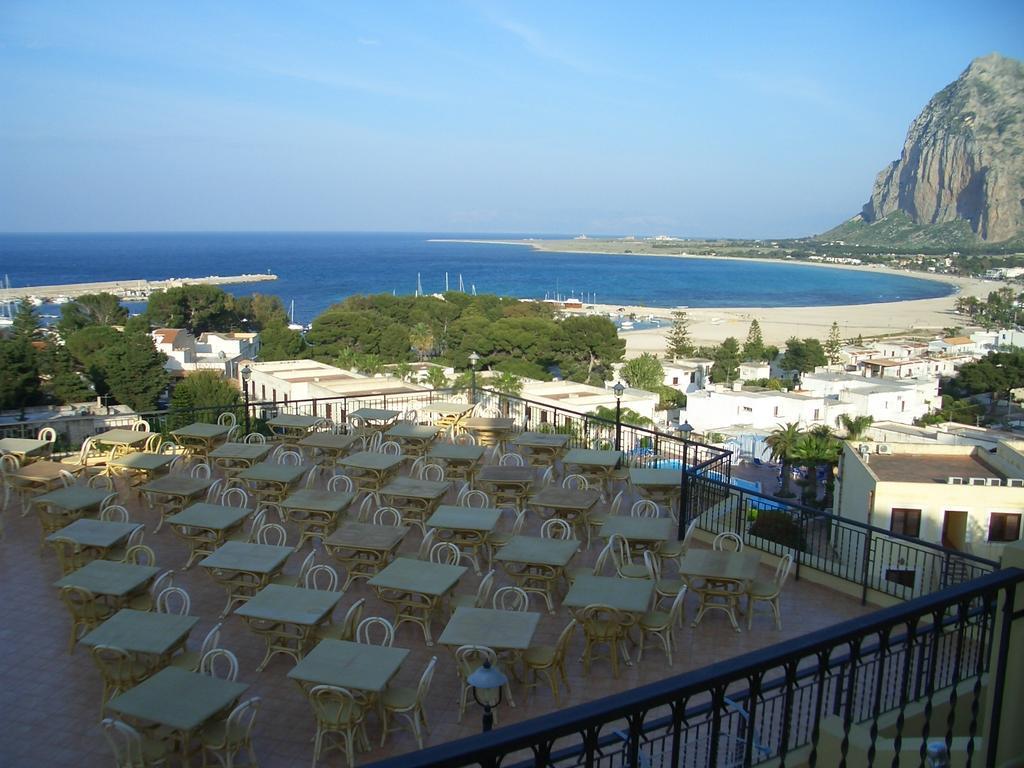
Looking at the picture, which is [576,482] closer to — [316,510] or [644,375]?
[316,510]

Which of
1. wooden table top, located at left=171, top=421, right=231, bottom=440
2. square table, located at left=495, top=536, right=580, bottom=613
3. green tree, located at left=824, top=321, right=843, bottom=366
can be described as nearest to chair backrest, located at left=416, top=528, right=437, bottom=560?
square table, located at left=495, top=536, right=580, bottom=613

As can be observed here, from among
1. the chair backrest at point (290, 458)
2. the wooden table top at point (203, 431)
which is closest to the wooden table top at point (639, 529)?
the chair backrest at point (290, 458)

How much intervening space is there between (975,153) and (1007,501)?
704 ft

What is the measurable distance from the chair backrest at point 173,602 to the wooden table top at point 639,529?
12.4ft

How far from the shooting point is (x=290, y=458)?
1135cm

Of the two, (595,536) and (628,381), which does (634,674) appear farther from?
(628,381)

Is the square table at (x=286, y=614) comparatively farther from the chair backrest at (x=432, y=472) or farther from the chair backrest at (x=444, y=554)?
the chair backrest at (x=432, y=472)

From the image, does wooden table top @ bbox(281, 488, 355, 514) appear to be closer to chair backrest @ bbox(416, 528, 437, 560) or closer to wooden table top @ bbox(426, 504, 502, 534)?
wooden table top @ bbox(426, 504, 502, 534)

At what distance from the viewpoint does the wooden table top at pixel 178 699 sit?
4.41 metres

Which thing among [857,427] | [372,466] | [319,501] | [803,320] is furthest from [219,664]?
[803,320]

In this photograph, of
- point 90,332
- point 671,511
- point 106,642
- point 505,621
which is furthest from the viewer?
point 90,332

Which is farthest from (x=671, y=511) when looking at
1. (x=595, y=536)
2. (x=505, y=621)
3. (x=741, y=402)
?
(x=741, y=402)

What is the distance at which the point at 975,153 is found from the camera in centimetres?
19375

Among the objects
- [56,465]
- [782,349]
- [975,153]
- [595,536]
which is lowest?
[782,349]
